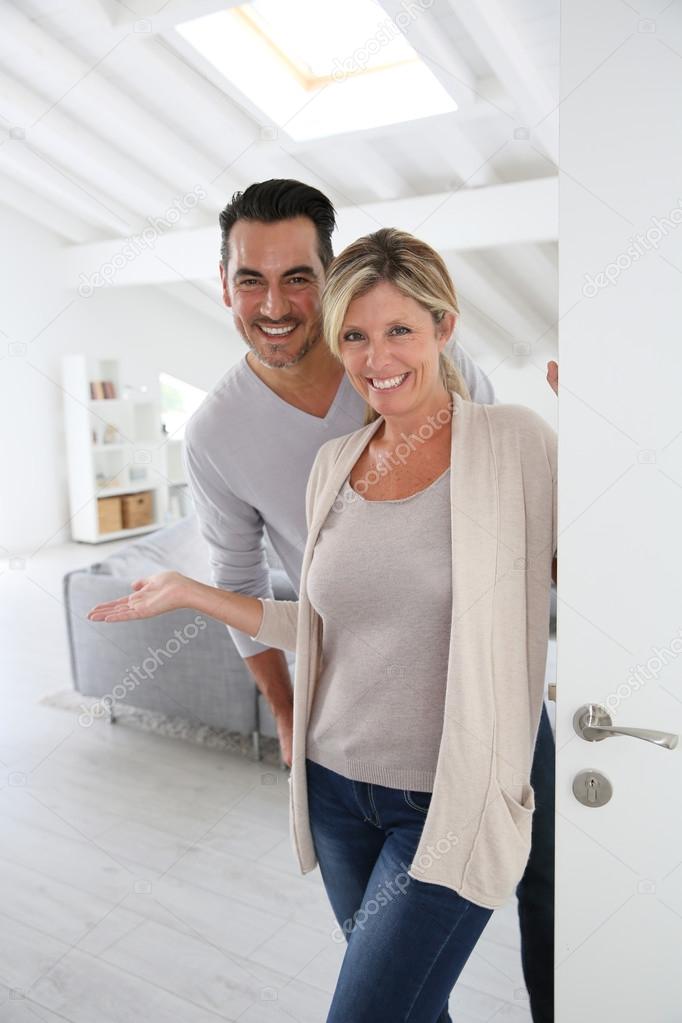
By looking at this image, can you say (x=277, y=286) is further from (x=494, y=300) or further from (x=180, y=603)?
(x=494, y=300)

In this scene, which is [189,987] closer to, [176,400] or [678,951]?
[678,951]

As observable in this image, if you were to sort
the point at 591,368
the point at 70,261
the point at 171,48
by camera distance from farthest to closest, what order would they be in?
the point at 70,261
the point at 171,48
the point at 591,368

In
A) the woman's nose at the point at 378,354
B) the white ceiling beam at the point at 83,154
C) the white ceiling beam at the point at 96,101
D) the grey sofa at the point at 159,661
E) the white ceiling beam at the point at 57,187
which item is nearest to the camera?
the woman's nose at the point at 378,354

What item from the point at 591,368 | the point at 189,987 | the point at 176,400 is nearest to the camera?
→ the point at 591,368

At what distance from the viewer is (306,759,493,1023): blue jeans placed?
1.07 meters

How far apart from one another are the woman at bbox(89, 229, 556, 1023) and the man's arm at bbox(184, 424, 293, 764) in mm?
378

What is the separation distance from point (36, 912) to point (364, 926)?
150cm

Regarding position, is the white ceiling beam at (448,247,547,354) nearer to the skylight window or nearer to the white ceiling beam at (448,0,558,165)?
Result: the skylight window

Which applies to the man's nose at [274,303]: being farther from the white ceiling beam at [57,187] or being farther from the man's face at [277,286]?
the white ceiling beam at [57,187]


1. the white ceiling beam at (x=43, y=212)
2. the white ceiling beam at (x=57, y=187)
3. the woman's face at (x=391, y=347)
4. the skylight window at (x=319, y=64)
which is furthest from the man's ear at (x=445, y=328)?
the white ceiling beam at (x=43, y=212)

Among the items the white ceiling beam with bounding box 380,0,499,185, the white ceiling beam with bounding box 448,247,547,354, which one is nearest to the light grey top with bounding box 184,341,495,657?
the white ceiling beam with bounding box 380,0,499,185

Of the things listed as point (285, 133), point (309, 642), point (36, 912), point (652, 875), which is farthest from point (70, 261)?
point (652, 875)

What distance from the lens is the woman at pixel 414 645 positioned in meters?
1.06

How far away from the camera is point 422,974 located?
1068 millimetres
